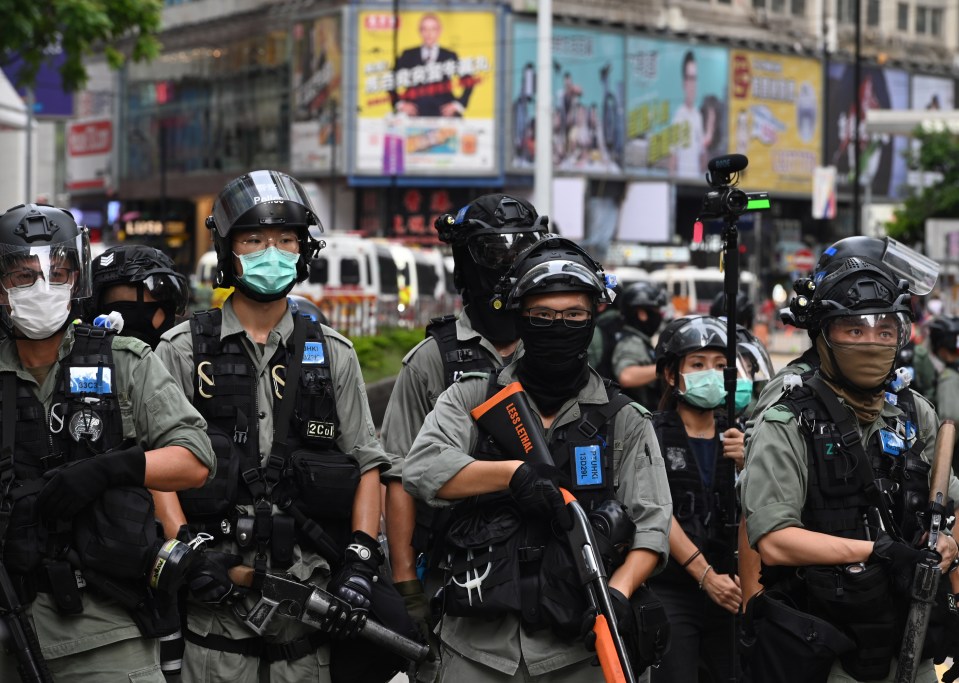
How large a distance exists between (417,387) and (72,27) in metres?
9.90

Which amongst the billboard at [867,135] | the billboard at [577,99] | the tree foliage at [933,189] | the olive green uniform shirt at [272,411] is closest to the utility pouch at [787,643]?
the olive green uniform shirt at [272,411]

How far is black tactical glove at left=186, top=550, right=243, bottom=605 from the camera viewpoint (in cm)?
445

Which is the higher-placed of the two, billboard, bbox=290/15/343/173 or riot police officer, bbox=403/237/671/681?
billboard, bbox=290/15/343/173

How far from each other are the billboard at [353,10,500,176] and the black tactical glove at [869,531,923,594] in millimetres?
53691

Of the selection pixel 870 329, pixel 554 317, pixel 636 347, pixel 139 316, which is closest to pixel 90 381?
pixel 554 317

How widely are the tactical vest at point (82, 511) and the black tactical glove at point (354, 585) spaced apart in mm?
598

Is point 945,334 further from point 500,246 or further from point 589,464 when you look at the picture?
point 589,464

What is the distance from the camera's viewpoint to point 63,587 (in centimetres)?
419

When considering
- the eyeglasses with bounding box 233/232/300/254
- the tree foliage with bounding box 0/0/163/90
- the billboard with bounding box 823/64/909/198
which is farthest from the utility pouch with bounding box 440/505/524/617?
the billboard with bounding box 823/64/909/198

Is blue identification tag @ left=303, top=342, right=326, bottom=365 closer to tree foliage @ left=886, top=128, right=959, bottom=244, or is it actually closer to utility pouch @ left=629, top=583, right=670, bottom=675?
utility pouch @ left=629, top=583, right=670, bottom=675

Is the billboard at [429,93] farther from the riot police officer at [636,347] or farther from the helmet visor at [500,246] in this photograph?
the helmet visor at [500,246]

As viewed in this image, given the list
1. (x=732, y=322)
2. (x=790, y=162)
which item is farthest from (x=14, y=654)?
(x=790, y=162)

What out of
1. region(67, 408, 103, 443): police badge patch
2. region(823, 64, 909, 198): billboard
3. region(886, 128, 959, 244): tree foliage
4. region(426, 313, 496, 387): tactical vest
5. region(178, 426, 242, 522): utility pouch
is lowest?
region(178, 426, 242, 522): utility pouch

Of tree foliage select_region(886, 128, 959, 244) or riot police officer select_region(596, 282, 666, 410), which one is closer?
riot police officer select_region(596, 282, 666, 410)
